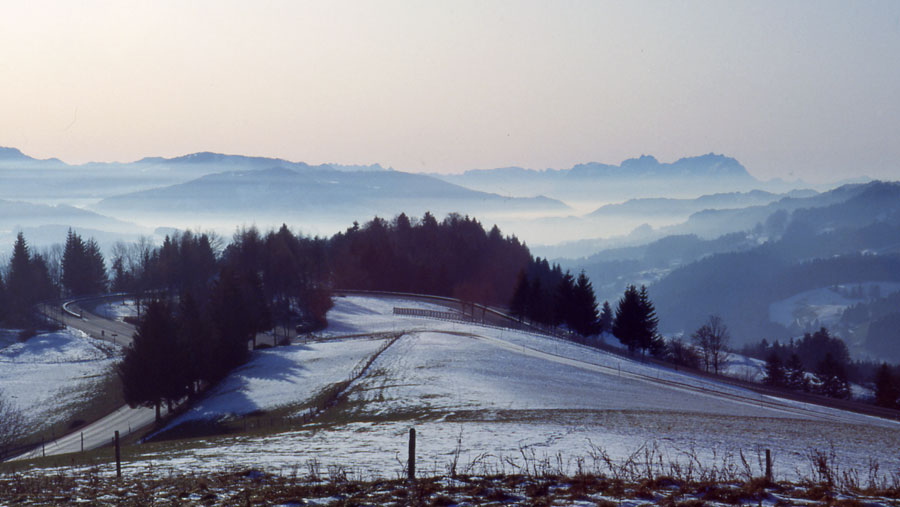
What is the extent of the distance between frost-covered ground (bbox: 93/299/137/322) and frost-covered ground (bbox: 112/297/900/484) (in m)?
50.4

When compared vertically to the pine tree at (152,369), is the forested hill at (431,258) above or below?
above

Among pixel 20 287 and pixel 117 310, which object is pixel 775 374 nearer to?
pixel 117 310

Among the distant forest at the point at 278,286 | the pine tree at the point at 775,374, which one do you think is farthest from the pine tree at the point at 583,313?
the pine tree at the point at 775,374

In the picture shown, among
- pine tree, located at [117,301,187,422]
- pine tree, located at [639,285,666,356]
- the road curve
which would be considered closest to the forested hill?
pine tree, located at [639,285,666,356]

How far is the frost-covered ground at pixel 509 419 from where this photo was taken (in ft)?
61.5

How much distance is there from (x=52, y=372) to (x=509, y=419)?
187 ft

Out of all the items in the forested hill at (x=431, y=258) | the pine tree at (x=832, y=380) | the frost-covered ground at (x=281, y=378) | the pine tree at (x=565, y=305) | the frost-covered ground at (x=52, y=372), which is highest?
the forested hill at (x=431, y=258)

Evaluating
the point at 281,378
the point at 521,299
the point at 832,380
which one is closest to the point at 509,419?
the point at 281,378

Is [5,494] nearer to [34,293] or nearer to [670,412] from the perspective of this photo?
[670,412]

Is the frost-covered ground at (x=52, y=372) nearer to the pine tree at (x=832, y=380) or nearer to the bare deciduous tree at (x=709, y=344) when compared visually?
the bare deciduous tree at (x=709, y=344)

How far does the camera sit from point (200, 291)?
93.8m

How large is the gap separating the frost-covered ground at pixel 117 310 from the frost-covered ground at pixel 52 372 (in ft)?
40.8

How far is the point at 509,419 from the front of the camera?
27047 millimetres

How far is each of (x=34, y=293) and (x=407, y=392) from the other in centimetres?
9599
